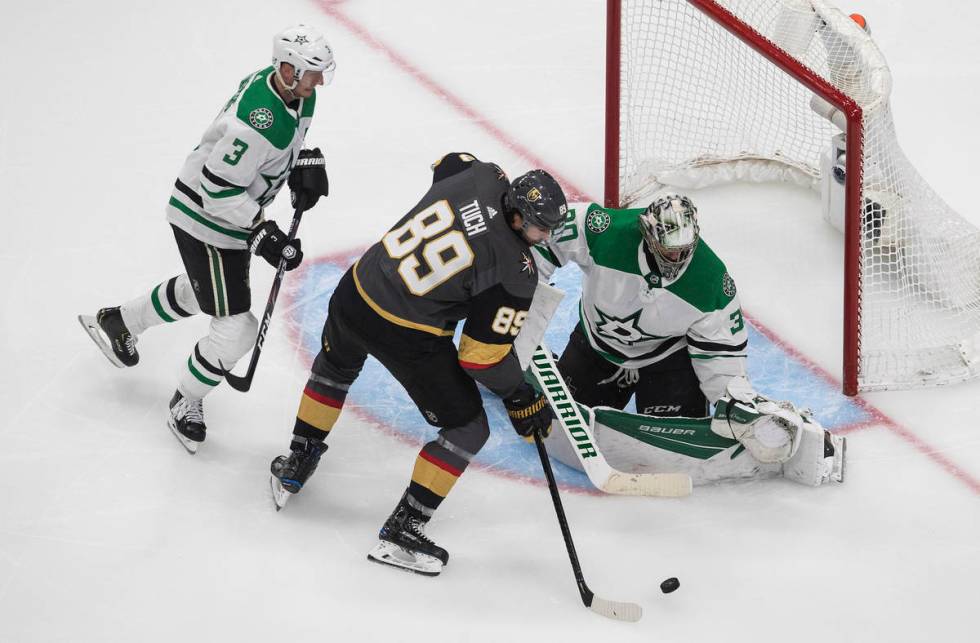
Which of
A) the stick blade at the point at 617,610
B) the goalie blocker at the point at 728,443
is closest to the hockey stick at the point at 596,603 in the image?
the stick blade at the point at 617,610

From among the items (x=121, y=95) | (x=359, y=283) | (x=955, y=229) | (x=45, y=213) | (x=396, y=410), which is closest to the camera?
(x=359, y=283)

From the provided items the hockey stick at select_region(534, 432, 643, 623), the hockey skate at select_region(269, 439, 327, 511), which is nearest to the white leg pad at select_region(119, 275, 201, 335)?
the hockey skate at select_region(269, 439, 327, 511)

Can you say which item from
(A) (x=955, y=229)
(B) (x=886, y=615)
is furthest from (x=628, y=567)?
(A) (x=955, y=229)

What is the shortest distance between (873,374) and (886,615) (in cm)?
102

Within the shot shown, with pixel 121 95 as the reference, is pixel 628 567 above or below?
above

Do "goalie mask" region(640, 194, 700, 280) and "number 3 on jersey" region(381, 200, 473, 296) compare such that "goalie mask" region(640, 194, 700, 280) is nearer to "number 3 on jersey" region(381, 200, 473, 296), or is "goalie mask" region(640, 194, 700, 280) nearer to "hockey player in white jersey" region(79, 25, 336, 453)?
"number 3 on jersey" region(381, 200, 473, 296)

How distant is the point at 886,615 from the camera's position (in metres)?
3.54

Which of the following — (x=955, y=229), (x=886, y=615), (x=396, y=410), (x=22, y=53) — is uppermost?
(x=955, y=229)

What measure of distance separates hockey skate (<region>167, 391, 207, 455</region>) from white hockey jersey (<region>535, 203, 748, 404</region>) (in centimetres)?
113

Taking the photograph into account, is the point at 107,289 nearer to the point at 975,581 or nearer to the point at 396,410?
the point at 396,410

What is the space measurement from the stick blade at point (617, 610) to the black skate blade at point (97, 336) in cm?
177

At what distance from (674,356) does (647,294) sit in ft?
1.12

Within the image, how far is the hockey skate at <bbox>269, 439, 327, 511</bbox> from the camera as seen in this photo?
3.76 m

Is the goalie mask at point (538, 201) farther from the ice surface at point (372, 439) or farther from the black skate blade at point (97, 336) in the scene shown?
the black skate blade at point (97, 336)
